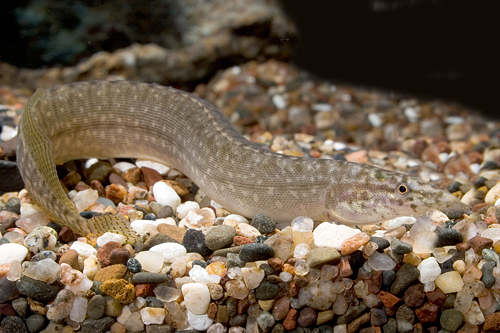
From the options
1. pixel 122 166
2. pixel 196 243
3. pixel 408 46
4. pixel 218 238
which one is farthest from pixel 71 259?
pixel 408 46

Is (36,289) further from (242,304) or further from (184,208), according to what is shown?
(184,208)

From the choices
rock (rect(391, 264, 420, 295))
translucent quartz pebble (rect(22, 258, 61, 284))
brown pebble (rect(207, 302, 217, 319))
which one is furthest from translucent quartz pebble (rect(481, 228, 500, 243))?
translucent quartz pebble (rect(22, 258, 61, 284))

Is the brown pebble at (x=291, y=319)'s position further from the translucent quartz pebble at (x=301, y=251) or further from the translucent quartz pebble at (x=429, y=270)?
the translucent quartz pebble at (x=429, y=270)

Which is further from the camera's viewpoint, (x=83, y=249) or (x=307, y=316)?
(x=83, y=249)

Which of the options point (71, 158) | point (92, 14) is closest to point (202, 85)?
point (92, 14)

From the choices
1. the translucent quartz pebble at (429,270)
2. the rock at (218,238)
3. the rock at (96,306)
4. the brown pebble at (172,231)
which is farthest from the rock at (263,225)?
the rock at (96,306)

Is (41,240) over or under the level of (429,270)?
under

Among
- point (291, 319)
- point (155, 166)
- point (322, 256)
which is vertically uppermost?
point (322, 256)
